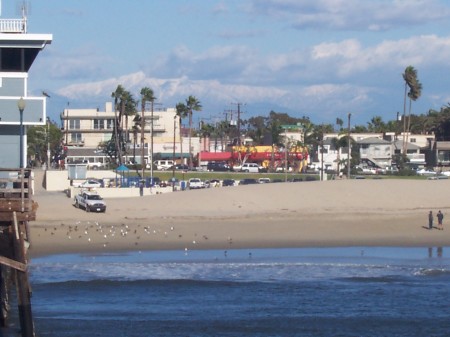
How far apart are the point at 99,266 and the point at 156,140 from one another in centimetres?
10190

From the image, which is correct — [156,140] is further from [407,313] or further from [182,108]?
[407,313]

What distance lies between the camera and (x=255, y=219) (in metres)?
51.7

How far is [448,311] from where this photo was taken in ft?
96.1

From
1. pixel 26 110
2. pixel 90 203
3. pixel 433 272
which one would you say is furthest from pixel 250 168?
pixel 26 110

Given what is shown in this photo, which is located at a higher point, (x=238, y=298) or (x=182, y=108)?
(x=182, y=108)

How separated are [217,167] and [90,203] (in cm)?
6888

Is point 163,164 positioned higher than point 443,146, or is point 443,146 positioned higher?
Answer: point 443,146

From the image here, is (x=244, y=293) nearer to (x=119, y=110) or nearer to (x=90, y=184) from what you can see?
(x=90, y=184)

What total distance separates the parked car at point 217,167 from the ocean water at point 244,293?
7594 centimetres

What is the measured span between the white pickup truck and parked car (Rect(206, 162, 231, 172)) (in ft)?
202

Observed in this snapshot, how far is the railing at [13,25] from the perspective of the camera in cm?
3102

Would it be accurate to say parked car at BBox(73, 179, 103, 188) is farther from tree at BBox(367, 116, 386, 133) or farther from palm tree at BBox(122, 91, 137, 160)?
tree at BBox(367, 116, 386, 133)

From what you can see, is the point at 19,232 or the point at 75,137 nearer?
the point at 19,232

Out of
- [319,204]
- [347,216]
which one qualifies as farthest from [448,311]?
[319,204]
